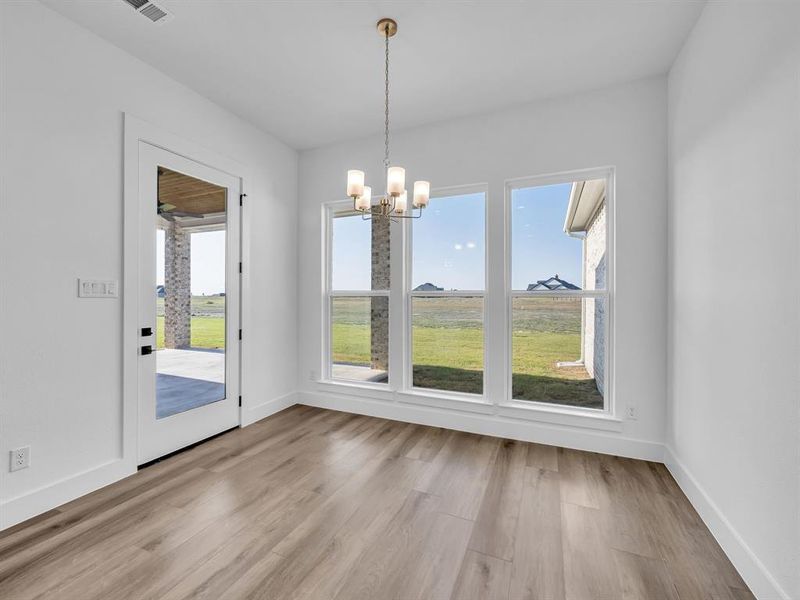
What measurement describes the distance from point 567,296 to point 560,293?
7 cm

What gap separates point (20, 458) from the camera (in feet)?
6.79

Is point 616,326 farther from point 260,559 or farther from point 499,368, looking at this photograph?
point 260,559

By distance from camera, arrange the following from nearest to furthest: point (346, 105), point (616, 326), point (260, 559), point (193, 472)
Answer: point (260, 559) < point (193, 472) < point (616, 326) < point (346, 105)

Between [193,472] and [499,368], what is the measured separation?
2.68 metres

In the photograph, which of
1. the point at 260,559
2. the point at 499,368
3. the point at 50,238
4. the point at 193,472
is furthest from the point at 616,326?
the point at 50,238

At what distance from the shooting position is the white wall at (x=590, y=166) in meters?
2.87

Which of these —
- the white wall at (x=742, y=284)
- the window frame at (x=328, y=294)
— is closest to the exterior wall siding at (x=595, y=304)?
the white wall at (x=742, y=284)

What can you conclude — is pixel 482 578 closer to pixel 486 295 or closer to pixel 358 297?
pixel 486 295

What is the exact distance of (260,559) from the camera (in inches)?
70.1

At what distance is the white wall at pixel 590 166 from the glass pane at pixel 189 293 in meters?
1.61

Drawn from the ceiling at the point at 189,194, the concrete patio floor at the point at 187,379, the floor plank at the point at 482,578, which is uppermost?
the ceiling at the point at 189,194

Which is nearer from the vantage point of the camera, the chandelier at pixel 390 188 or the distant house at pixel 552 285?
the chandelier at pixel 390 188

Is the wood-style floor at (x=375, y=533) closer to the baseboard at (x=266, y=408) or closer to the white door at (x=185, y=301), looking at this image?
the white door at (x=185, y=301)

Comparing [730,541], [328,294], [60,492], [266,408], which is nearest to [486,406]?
[730,541]
